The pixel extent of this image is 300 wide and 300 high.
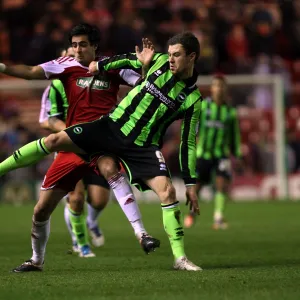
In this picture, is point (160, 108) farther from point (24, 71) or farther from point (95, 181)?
point (95, 181)

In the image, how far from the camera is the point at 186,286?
22.1 feet

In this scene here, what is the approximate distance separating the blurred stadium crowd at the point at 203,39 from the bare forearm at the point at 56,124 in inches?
424

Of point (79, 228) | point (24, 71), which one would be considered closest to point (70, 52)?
point (24, 71)

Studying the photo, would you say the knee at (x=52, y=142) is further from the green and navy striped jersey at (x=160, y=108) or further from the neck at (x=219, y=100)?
the neck at (x=219, y=100)

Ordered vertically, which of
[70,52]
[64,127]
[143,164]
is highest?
[70,52]

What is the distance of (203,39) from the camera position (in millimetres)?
22703

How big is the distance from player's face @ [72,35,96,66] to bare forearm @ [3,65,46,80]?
577mm

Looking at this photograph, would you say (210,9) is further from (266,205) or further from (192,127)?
(192,127)

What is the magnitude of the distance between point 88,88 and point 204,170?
5.94 m

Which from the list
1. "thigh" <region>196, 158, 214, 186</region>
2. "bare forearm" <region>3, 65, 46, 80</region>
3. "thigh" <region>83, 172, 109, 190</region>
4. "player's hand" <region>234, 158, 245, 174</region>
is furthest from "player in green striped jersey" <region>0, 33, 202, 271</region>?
"player's hand" <region>234, 158, 245, 174</region>

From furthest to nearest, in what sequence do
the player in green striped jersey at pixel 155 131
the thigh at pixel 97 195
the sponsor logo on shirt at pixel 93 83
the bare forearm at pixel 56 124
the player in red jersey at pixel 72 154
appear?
1. the thigh at pixel 97 195
2. the bare forearm at pixel 56 124
3. the sponsor logo on shirt at pixel 93 83
4. the player in red jersey at pixel 72 154
5. the player in green striped jersey at pixel 155 131

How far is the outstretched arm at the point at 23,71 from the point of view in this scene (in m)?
7.58

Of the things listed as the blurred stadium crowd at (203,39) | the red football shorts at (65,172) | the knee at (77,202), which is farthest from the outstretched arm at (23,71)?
the blurred stadium crowd at (203,39)

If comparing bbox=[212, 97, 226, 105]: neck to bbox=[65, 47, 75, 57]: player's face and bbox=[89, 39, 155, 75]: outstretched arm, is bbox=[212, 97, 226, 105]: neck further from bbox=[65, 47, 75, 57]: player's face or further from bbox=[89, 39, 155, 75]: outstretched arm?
bbox=[89, 39, 155, 75]: outstretched arm
